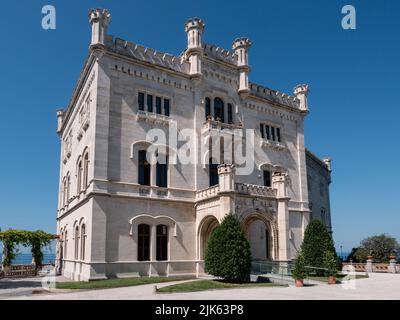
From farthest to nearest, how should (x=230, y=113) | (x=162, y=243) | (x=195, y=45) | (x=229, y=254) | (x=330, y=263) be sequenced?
1. (x=230, y=113)
2. (x=195, y=45)
3. (x=162, y=243)
4. (x=330, y=263)
5. (x=229, y=254)

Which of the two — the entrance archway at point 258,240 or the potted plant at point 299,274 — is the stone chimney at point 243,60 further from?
the potted plant at point 299,274

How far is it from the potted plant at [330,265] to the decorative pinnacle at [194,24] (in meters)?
19.0

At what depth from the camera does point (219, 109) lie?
31.2m

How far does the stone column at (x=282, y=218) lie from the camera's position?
2633 cm

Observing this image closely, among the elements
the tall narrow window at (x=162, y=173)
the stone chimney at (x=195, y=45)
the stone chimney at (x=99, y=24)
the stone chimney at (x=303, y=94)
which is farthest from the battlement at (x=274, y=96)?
the stone chimney at (x=99, y=24)

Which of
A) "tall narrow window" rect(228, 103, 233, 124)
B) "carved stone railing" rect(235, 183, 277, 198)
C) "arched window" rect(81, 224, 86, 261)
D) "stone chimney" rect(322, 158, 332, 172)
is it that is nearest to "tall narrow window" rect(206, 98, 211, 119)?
"tall narrow window" rect(228, 103, 233, 124)

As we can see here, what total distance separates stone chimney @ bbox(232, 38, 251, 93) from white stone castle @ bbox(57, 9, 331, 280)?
3.4 inches

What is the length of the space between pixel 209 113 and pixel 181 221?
8933 millimetres

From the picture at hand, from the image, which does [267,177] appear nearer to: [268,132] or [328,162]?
[268,132]

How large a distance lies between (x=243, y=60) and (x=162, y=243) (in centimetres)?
1671

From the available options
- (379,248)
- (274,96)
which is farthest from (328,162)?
(274,96)

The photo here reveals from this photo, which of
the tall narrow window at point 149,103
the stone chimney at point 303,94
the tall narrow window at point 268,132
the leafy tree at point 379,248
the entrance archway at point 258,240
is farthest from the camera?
the leafy tree at point 379,248

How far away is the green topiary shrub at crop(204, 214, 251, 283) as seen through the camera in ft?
69.6
